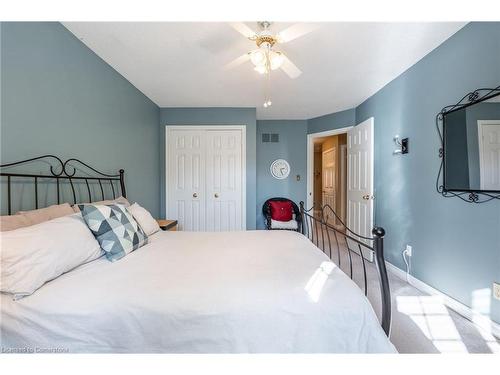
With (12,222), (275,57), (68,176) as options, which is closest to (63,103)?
(68,176)

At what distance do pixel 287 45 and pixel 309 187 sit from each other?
2.88 metres

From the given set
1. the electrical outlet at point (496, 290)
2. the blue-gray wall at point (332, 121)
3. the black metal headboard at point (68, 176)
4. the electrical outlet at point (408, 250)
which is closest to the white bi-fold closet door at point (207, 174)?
the black metal headboard at point (68, 176)

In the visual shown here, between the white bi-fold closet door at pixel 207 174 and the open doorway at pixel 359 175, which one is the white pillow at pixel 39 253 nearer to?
the white bi-fold closet door at pixel 207 174

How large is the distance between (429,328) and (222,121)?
3.55 m

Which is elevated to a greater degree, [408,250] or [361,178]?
[361,178]

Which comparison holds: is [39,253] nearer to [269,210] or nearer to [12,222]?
[12,222]

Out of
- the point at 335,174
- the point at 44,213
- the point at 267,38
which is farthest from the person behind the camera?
the point at 335,174

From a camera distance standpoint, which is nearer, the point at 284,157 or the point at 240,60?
the point at 240,60

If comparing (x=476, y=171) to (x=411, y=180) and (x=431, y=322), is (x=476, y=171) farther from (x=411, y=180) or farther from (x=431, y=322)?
(x=431, y=322)

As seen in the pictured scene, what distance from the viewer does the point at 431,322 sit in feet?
5.95

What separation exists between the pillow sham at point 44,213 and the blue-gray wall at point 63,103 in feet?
1.23

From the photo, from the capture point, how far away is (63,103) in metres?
1.82

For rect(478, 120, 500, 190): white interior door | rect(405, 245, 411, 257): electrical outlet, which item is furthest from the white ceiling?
rect(405, 245, 411, 257): electrical outlet

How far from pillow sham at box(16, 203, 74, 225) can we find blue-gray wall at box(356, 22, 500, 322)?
311 centimetres
